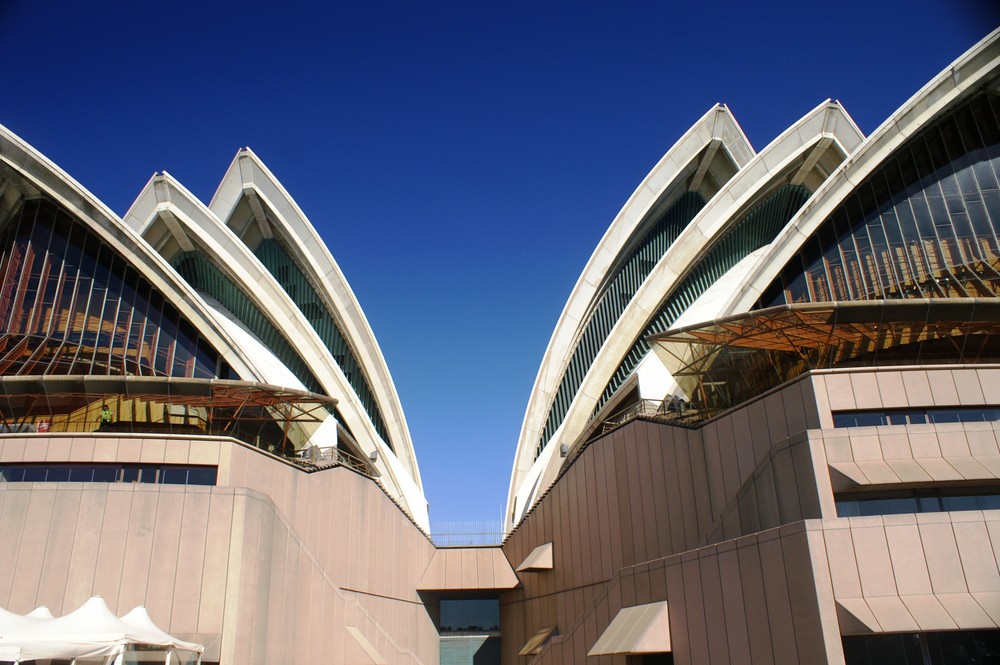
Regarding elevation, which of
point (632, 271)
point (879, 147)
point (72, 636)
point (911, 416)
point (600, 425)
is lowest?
point (72, 636)

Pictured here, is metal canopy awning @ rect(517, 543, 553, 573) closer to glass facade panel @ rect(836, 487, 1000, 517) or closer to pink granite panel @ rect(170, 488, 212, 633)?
pink granite panel @ rect(170, 488, 212, 633)

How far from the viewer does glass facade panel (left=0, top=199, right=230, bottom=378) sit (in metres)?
25.5

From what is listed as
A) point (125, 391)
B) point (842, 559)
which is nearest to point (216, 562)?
point (125, 391)

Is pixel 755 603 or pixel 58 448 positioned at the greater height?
pixel 58 448

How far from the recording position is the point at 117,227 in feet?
83.1

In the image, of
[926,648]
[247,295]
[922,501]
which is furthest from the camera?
[247,295]

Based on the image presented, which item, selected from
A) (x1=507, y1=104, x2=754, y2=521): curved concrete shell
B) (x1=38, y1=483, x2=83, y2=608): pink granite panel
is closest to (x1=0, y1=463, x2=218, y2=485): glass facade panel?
(x1=38, y1=483, x2=83, y2=608): pink granite panel

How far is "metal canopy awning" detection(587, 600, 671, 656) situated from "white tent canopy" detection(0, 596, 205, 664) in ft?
26.7

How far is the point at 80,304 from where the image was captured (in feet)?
86.0

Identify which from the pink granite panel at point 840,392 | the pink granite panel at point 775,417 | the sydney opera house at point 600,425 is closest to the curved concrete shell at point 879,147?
the sydney opera house at point 600,425

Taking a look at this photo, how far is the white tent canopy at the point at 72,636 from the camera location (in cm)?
1110

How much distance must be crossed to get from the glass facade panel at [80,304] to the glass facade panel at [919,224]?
1931 centimetres

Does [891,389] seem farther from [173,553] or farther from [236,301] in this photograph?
[236,301]

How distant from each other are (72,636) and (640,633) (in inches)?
374
